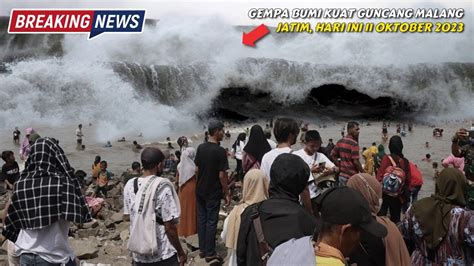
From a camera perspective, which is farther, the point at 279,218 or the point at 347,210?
the point at 279,218

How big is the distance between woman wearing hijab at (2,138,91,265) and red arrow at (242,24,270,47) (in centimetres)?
2095

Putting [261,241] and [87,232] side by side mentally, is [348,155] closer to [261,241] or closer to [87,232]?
[261,241]

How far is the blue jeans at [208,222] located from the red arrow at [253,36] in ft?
63.1

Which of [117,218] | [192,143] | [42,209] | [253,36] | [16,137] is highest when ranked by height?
[253,36]

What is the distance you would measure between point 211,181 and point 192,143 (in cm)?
1231

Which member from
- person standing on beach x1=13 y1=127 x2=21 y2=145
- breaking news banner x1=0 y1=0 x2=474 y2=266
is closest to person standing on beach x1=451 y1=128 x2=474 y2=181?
breaking news banner x1=0 y1=0 x2=474 y2=266

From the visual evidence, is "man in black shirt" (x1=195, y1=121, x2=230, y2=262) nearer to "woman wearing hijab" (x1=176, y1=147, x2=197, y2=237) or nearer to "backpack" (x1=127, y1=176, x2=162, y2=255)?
"woman wearing hijab" (x1=176, y1=147, x2=197, y2=237)

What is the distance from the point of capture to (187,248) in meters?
5.03

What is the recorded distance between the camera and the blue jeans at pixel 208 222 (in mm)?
4434

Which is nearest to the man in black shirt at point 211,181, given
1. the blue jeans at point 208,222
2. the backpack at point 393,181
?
the blue jeans at point 208,222

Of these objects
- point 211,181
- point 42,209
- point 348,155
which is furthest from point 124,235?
point 42,209

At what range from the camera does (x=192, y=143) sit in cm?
1655

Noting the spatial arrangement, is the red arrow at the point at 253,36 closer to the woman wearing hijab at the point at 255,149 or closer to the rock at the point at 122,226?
the rock at the point at 122,226

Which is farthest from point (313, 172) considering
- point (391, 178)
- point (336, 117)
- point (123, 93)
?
point (336, 117)
